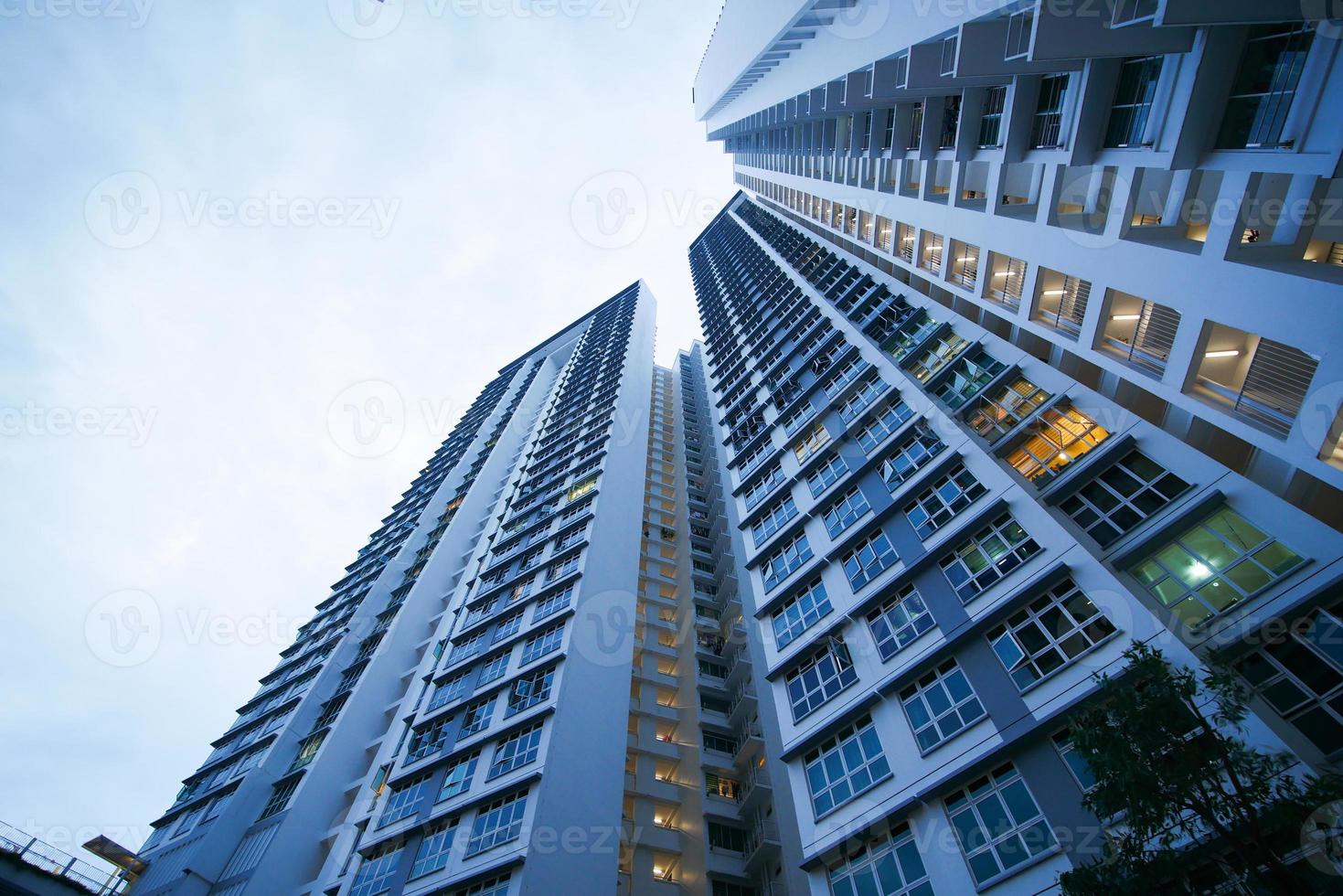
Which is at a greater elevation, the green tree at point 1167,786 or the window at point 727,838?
the window at point 727,838

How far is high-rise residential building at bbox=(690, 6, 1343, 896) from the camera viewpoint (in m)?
11.9

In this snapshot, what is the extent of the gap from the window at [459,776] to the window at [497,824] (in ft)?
5.80

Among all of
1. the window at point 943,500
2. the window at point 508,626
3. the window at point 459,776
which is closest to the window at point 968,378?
the window at point 943,500

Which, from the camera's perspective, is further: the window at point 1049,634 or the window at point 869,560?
the window at point 869,560

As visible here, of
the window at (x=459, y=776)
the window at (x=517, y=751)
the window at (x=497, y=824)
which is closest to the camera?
the window at (x=497, y=824)

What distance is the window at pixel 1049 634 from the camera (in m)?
14.6

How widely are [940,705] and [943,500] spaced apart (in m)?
7.11

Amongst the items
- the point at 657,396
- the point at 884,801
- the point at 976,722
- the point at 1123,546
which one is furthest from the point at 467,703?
the point at 657,396

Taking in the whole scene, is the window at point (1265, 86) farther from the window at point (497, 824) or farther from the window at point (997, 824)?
the window at point (497, 824)

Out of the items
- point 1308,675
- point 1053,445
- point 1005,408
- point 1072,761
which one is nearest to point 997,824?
point 1072,761

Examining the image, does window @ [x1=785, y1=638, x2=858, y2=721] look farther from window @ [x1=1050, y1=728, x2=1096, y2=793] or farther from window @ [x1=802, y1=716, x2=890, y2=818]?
window @ [x1=1050, y1=728, x2=1096, y2=793]

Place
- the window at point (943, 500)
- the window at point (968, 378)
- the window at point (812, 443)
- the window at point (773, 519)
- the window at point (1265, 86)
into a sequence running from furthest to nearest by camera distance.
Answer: the window at point (812, 443) → the window at point (773, 519) → the window at point (968, 378) → the window at point (943, 500) → the window at point (1265, 86)

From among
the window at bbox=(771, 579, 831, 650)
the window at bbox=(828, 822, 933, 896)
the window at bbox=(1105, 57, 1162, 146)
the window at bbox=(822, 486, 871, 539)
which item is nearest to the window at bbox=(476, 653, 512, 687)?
the window at bbox=(771, 579, 831, 650)

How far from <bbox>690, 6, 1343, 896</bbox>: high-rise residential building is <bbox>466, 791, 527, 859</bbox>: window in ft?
34.6
